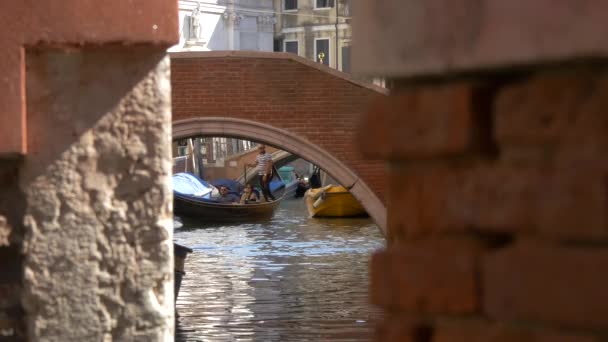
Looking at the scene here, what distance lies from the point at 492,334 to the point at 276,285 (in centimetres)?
1534

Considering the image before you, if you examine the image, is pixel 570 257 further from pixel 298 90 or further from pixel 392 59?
pixel 298 90

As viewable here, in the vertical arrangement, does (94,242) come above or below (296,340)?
above

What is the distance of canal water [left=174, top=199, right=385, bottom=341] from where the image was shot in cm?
1270

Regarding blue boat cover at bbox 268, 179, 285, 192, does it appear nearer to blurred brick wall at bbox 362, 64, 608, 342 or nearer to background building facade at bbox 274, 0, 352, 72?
background building facade at bbox 274, 0, 352, 72

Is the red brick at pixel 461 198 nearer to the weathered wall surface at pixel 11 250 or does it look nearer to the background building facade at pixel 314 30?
the weathered wall surface at pixel 11 250

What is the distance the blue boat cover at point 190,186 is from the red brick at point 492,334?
2710 cm

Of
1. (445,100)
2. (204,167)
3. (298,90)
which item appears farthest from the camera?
(204,167)

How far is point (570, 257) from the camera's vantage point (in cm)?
104

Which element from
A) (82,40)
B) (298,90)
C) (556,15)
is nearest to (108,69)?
(82,40)

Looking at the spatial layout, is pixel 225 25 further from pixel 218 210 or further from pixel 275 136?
pixel 275 136

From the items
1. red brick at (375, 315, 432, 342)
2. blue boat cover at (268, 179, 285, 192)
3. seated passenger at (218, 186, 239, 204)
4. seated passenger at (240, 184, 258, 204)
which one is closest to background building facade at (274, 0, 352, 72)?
blue boat cover at (268, 179, 285, 192)

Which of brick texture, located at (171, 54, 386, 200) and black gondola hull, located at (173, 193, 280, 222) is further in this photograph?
black gondola hull, located at (173, 193, 280, 222)

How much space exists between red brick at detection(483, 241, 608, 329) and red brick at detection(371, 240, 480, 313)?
2cm

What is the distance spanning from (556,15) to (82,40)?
199cm
